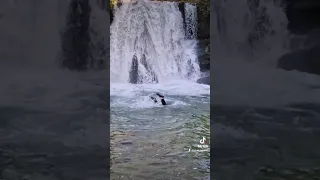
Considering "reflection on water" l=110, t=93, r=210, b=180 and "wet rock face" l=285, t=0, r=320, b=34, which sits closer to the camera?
"wet rock face" l=285, t=0, r=320, b=34

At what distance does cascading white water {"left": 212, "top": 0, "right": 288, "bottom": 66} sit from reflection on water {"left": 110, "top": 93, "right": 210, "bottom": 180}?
2.29 m

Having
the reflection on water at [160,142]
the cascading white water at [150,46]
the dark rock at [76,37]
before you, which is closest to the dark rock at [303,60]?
the dark rock at [76,37]

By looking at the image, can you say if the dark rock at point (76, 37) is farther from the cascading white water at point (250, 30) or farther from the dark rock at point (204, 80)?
the dark rock at point (204, 80)

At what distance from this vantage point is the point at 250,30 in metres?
2.07

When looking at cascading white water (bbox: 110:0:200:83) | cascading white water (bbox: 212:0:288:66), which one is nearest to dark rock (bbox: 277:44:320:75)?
cascading white water (bbox: 212:0:288:66)

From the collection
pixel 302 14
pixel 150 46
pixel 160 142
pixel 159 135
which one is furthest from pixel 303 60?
pixel 150 46

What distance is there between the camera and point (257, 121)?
82.6 inches

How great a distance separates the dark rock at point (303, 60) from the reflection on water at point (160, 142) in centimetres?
226

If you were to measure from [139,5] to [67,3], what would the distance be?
34.4 feet

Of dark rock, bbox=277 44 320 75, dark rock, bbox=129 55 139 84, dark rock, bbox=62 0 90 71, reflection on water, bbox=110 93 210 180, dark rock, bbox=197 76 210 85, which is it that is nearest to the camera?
dark rock, bbox=62 0 90 71

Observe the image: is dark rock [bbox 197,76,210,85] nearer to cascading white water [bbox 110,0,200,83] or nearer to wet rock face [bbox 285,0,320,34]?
cascading white water [bbox 110,0,200,83]

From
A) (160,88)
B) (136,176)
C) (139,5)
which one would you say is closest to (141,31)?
(139,5)

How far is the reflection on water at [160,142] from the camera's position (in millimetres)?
4344

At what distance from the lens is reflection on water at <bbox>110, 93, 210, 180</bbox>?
4.34 m
